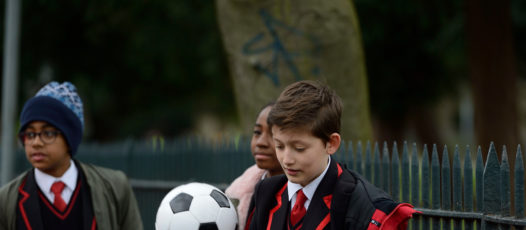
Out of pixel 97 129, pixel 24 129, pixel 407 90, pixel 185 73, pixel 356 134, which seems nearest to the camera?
pixel 24 129

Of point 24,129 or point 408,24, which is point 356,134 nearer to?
point 24,129

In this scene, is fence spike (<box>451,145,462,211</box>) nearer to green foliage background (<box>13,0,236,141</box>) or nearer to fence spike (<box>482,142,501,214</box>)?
fence spike (<box>482,142,501,214</box>)

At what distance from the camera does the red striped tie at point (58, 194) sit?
416 cm

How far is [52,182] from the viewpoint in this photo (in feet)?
13.8

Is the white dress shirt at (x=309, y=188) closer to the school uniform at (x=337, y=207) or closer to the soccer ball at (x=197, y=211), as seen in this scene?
the school uniform at (x=337, y=207)

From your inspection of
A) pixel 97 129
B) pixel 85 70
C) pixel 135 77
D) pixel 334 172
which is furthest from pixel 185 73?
pixel 334 172

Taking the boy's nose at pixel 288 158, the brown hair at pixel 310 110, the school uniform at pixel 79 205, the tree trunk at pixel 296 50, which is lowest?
the school uniform at pixel 79 205

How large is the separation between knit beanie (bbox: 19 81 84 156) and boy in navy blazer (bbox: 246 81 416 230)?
6.02 ft

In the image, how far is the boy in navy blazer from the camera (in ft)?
9.34

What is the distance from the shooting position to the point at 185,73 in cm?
1535

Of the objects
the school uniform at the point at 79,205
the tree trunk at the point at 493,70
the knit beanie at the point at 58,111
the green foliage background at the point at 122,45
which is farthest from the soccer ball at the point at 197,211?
the green foliage background at the point at 122,45

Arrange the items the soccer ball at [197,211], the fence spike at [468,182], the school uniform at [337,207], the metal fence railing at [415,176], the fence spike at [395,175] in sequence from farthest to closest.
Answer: the fence spike at [395,175], the fence spike at [468,182], the metal fence railing at [415,176], the soccer ball at [197,211], the school uniform at [337,207]

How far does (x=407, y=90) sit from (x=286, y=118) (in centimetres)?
1168

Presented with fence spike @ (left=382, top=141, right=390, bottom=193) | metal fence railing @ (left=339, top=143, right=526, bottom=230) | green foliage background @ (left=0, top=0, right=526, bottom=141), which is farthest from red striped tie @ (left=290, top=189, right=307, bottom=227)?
green foliage background @ (left=0, top=0, right=526, bottom=141)
